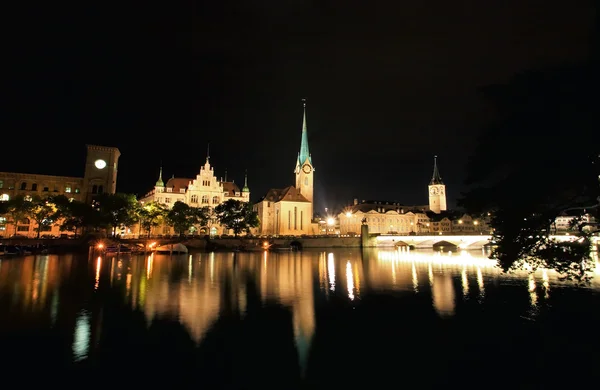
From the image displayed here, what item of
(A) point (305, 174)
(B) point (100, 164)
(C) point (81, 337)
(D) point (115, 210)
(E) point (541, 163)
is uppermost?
(A) point (305, 174)

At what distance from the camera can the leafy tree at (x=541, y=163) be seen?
48.8ft

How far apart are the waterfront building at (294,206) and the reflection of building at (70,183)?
2160 inches

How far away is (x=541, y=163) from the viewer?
51.6ft

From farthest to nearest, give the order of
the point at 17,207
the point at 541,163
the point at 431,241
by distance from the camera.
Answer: the point at 431,241
the point at 17,207
the point at 541,163

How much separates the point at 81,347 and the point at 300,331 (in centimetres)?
953

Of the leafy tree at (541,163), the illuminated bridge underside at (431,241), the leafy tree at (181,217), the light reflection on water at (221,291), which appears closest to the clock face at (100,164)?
the leafy tree at (181,217)

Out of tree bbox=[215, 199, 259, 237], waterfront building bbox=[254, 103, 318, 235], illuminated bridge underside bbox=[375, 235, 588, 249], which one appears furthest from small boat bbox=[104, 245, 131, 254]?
illuminated bridge underside bbox=[375, 235, 588, 249]

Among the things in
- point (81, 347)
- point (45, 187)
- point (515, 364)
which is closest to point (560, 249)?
point (515, 364)

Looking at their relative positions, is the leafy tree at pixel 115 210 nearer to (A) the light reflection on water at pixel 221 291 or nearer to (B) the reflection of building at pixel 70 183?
(B) the reflection of building at pixel 70 183

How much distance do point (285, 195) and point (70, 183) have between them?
68069 millimetres

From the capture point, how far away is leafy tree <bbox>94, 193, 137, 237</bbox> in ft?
259

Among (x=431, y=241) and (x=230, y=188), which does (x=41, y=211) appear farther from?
(x=431, y=241)

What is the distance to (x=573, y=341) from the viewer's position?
16.2 metres

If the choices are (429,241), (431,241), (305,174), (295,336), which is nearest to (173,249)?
(295,336)
